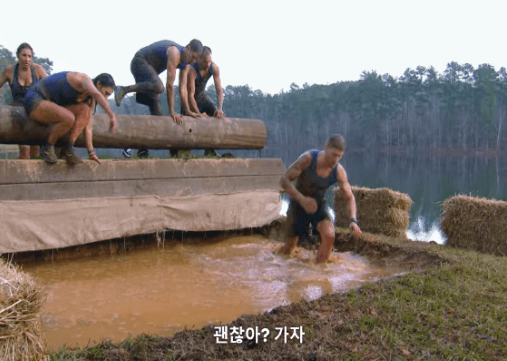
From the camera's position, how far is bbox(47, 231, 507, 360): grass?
2.86 metres

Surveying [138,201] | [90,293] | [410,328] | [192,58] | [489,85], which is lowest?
[90,293]

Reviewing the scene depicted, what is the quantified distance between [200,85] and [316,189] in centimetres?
336

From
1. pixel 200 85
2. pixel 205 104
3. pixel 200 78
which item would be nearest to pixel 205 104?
pixel 205 104

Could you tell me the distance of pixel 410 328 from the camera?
10.9ft

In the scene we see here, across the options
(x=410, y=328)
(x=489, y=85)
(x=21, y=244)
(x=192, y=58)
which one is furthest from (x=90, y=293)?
(x=489, y=85)

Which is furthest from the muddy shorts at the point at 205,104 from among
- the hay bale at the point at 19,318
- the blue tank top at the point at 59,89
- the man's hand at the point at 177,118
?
the hay bale at the point at 19,318

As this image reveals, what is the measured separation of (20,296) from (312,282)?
361 cm

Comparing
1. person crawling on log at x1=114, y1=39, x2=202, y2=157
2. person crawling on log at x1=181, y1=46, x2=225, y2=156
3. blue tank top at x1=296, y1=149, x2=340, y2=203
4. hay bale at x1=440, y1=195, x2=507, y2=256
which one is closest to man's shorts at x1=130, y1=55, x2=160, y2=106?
person crawling on log at x1=114, y1=39, x2=202, y2=157

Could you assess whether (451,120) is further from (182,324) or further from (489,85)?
(182,324)

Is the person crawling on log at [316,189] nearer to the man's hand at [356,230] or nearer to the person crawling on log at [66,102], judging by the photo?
the man's hand at [356,230]

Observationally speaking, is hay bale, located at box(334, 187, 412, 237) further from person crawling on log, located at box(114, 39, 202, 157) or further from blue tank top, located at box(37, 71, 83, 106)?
blue tank top, located at box(37, 71, 83, 106)

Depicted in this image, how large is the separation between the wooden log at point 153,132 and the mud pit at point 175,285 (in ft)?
5.49

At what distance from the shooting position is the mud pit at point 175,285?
406cm

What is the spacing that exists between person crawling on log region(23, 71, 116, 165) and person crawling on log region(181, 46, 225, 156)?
6.69ft
